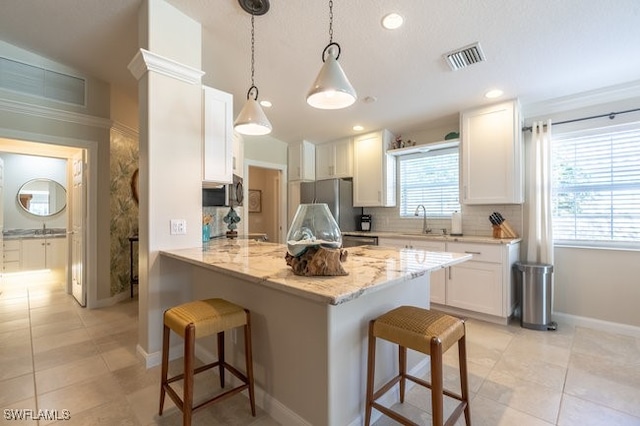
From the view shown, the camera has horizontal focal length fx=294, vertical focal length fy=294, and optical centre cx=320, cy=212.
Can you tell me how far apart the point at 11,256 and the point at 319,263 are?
271 inches

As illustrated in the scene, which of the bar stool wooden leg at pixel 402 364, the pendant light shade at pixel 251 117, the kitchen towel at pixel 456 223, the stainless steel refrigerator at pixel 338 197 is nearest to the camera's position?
the bar stool wooden leg at pixel 402 364

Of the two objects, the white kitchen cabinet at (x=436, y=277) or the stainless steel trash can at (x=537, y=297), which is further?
the white kitchen cabinet at (x=436, y=277)

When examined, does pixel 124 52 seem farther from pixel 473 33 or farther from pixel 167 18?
pixel 473 33

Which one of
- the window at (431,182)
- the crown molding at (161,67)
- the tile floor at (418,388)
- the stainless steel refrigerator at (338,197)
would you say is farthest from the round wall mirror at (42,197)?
the window at (431,182)

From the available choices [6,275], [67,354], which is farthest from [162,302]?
[6,275]

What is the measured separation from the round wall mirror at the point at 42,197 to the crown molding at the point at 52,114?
3488 mm

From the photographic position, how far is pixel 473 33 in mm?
2379

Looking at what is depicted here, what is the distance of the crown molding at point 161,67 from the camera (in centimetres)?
220

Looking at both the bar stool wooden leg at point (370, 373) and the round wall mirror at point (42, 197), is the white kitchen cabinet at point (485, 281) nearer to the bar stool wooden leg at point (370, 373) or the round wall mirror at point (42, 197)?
the bar stool wooden leg at point (370, 373)

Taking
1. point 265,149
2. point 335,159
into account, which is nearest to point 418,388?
point 335,159

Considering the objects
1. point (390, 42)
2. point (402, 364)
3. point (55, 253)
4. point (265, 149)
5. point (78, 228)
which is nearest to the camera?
point (402, 364)

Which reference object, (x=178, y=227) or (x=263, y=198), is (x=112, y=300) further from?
(x=263, y=198)

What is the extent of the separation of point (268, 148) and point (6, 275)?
524 cm

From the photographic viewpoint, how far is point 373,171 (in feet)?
14.6
